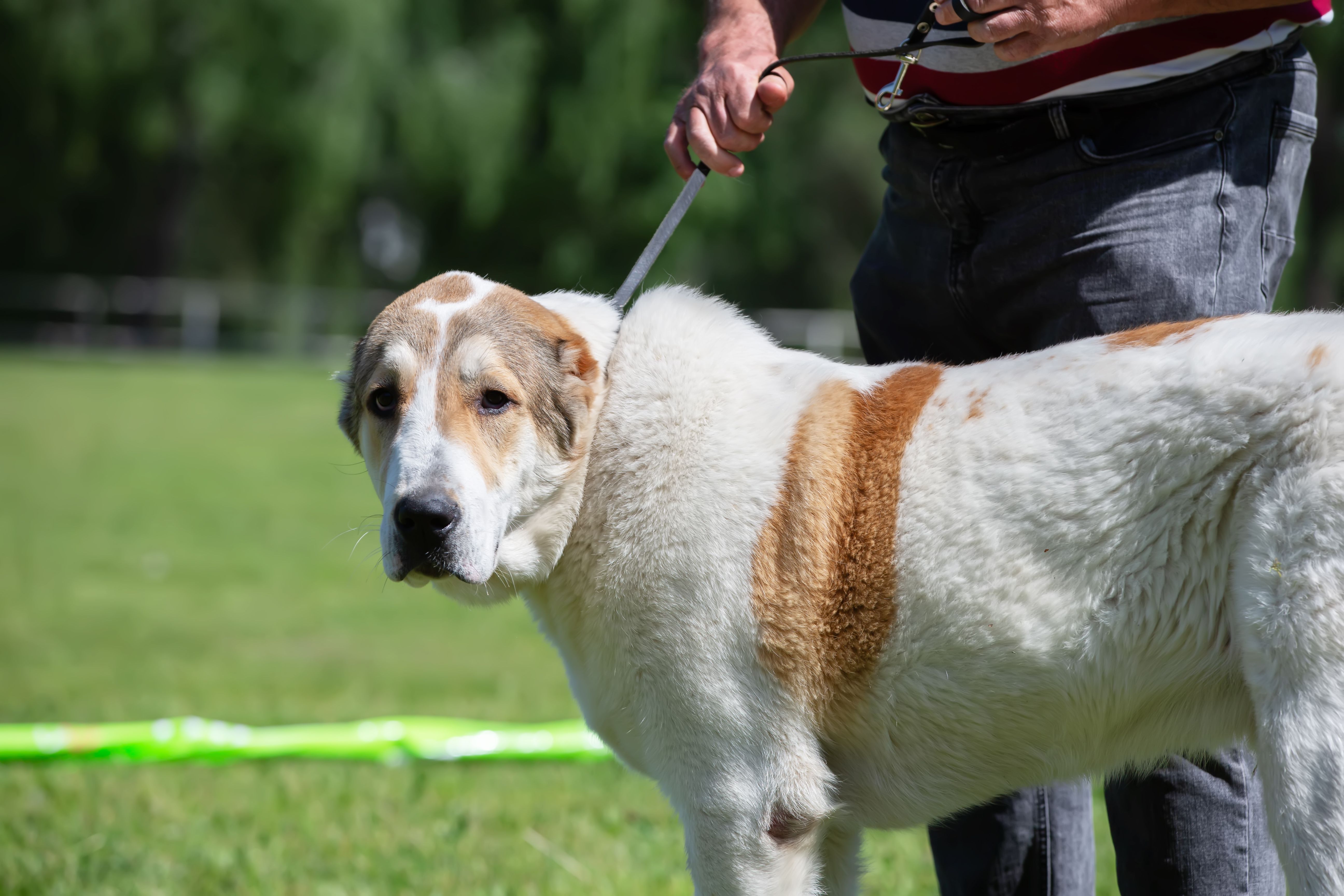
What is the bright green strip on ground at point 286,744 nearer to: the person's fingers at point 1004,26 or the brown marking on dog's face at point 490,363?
the brown marking on dog's face at point 490,363

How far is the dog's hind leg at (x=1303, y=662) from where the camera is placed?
206 centimetres

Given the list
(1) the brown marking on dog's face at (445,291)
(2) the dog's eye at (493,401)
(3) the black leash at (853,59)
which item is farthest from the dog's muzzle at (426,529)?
(3) the black leash at (853,59)

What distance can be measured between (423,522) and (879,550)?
895mm

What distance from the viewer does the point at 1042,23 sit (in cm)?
236

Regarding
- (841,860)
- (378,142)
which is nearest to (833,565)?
(841,860)

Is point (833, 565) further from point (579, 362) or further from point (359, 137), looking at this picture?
point (359, 137)

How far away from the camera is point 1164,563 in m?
2.24

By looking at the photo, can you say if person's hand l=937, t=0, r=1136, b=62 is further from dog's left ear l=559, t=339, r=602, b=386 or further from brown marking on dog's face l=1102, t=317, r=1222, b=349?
dog's left ear l=559, t=339, r=602, b=386

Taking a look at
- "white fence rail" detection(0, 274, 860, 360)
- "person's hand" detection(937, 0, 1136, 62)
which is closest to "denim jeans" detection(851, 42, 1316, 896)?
"person's hand" detection(937, 0, 1136, 62)

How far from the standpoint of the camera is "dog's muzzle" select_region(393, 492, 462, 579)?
243cm

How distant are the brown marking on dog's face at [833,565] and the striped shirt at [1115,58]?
2.36 ft

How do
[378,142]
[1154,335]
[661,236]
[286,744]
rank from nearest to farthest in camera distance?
[1154,335] < [661,236] < [286,744] < [378,142]

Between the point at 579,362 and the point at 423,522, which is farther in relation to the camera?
the point at 579,362

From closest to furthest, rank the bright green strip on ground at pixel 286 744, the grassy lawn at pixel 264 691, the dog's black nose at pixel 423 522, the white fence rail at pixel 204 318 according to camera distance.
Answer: the dog's black nose at pixel 423 522, the grassy lawn at pixel 264 691, the bright green strip on ground at pixel 286 744, the white fence rail at pixel 204 318
